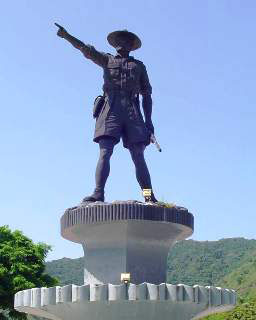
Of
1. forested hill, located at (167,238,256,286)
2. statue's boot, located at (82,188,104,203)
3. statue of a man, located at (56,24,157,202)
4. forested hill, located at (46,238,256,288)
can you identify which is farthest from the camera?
forested hill, located at (167,238,256,286)

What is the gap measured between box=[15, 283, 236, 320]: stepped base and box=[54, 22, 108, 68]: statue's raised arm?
5.06m

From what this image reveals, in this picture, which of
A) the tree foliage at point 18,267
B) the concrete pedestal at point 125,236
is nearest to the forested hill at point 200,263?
the tree foliage at point 18,267

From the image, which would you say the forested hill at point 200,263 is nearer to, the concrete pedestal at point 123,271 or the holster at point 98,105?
the holster at point 98,105

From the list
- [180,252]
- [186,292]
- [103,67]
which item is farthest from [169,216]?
[180,252]

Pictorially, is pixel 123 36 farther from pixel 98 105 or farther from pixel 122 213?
pixel 122 213

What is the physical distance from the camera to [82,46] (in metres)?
12.2

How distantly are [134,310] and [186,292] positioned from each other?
996mm

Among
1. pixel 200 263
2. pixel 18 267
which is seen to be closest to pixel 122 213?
pixel 18 267

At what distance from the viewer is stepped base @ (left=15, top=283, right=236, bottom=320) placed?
9039mm

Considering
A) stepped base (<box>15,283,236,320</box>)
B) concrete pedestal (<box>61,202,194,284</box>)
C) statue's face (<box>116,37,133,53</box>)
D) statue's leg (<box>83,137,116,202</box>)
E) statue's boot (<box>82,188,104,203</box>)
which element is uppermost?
statue's face (<box>116,37,133,53</box>)

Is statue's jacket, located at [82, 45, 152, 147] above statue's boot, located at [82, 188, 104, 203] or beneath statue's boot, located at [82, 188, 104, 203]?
above

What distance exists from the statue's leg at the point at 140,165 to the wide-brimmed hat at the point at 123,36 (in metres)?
2.27

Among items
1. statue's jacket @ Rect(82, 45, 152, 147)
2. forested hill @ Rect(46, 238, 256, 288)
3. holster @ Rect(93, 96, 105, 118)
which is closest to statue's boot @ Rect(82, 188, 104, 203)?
statue's jacket @ Rect(82, 45, 152, 147)

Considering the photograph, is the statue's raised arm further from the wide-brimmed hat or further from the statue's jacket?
the wide-brimmed hat
